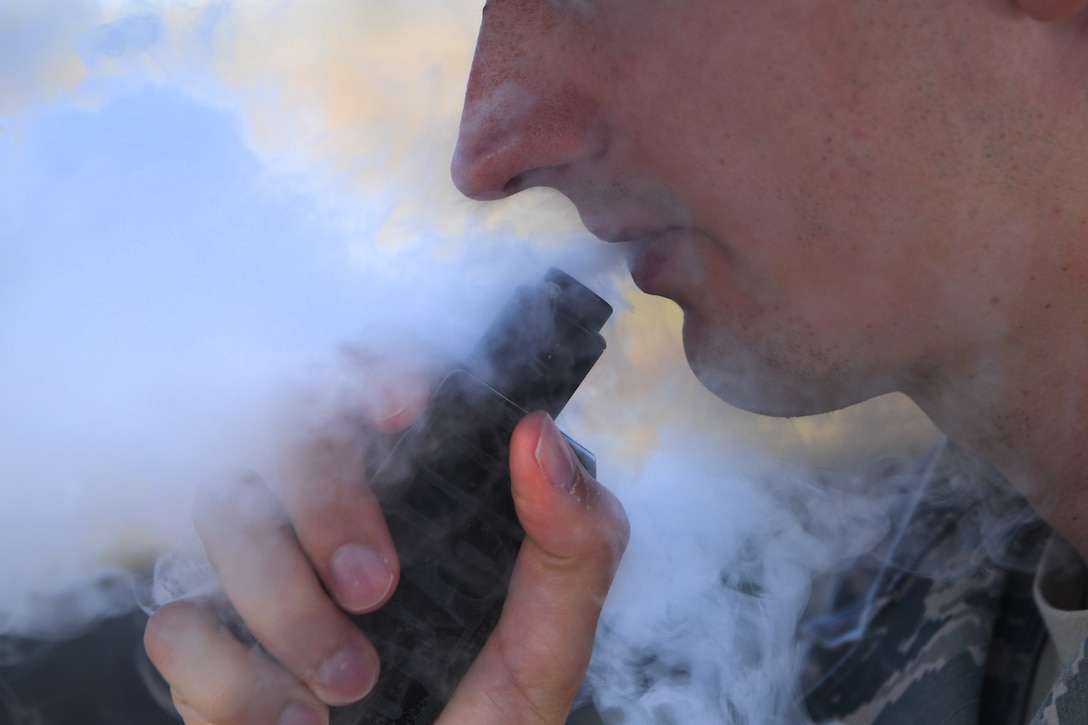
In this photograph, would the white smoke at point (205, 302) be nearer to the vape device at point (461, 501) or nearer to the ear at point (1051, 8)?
the vape device at point (461, 501)

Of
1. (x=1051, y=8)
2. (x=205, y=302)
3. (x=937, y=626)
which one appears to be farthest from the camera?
(x=937, y=626)

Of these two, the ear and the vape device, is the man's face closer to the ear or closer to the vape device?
the ear

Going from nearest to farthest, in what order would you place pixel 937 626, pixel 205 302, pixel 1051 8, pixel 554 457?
pixel 1051 8, pixel 554 457, pixel 205 302, pixel 937 626

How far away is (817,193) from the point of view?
0.79 metres

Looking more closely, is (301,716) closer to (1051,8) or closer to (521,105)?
(521,105)

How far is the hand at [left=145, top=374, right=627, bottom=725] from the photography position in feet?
2.53

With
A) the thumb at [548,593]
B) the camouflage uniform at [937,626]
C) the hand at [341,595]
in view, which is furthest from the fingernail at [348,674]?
the camouflage uniform at [937,626]

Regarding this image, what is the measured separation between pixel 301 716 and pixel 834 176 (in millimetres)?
739

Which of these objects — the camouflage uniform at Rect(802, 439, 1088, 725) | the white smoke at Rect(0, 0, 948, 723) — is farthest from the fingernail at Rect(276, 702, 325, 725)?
the camouflage uniform at Rect(802, 439, 1088, 725)

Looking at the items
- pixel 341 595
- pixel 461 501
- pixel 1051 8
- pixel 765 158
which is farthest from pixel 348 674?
pixel 1051 8

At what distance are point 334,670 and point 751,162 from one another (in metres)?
0.64

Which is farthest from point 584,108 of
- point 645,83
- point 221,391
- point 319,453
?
point 221,391

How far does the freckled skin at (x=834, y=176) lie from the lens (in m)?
0.70

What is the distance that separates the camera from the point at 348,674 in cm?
76
